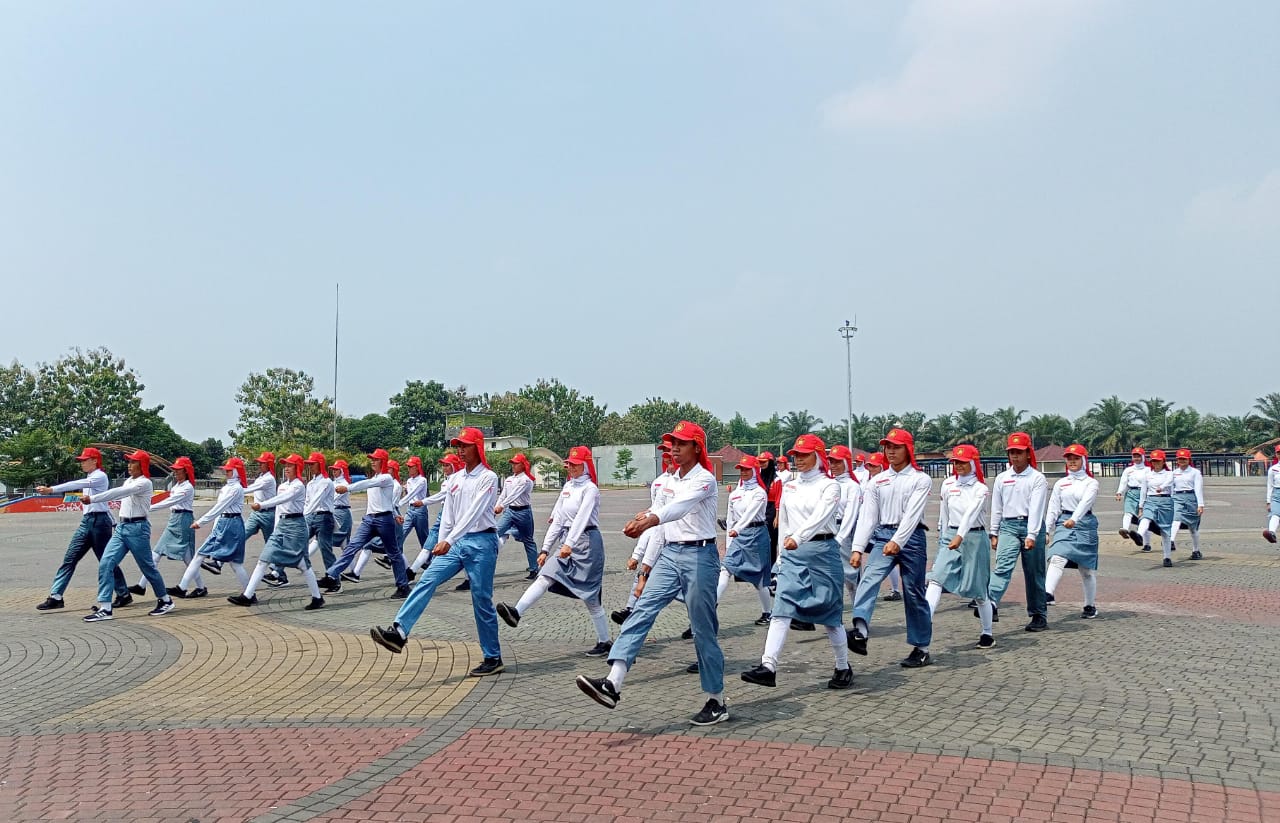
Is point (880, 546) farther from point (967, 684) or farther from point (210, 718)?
point (210, 718)

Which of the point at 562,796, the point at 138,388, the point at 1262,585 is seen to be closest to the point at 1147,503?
the point at 1262,585

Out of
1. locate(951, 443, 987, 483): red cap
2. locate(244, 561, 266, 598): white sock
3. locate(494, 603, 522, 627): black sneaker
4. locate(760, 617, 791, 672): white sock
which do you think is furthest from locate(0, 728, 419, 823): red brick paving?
locate(951, 443, 987, 483): red cap

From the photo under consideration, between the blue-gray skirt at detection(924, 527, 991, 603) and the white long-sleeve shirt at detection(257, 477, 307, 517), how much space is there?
22.6 ft

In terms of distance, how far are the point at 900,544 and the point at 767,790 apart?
305 cm

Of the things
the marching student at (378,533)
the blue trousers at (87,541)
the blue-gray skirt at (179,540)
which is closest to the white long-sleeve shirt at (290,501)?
the marching student at (378,533)

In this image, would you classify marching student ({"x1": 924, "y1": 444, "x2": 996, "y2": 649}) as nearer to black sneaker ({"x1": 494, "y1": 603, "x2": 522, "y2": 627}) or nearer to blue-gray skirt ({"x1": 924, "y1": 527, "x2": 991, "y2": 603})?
blue-gray skirt ({"x1": 924, "y1": 527, "x2": 991, "y2": 603})

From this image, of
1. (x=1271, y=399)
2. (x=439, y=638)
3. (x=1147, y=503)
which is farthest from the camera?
(x=1271, y=399)

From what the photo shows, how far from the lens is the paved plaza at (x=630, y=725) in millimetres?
4453

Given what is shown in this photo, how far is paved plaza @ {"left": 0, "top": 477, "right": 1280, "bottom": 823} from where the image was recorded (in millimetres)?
4453

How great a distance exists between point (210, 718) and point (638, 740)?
→ 282 cm

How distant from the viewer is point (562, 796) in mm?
4516

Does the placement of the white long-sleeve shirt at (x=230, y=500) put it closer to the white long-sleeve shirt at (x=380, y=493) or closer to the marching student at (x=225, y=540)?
the marching student at (x=225, y=540)

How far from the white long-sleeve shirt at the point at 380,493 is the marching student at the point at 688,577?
6.31m

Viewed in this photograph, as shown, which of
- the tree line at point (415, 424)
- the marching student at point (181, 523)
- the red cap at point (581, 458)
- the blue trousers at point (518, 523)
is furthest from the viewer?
the tree line at point (415, 424)
